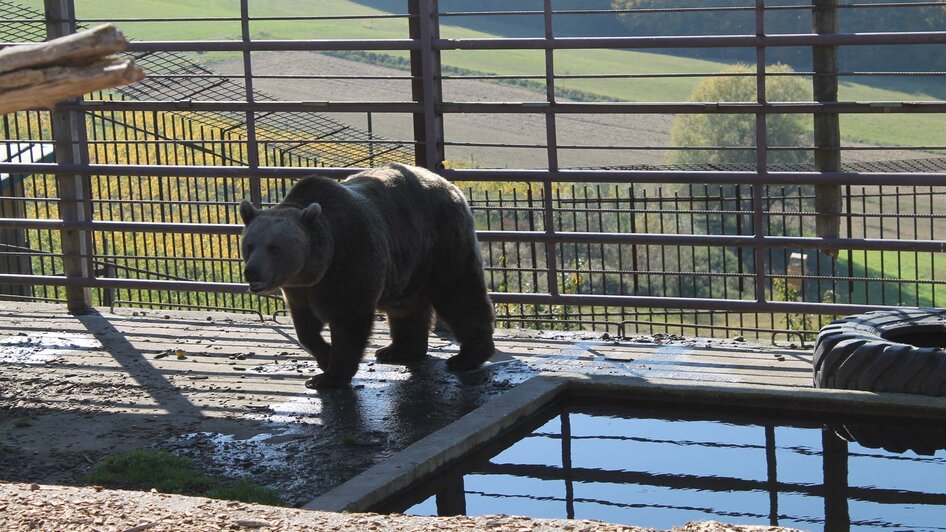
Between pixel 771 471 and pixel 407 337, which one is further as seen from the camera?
pixel 407 337

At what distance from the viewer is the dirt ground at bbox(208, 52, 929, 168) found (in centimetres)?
4925

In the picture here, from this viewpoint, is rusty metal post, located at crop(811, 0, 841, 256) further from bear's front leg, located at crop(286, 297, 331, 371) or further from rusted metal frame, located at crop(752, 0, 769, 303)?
bear's front leg, located at crop(286, 297, 331, 371)

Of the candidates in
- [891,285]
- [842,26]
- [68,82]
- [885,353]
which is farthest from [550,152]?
[842,26]

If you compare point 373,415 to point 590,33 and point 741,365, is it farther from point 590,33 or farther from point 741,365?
point 590,33

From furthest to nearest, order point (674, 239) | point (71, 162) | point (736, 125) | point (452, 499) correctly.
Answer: point (736, 125) → point (71, 162) → point (674, 239) → point (452, 499)

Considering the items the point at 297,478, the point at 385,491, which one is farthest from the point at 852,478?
the point at 297,478

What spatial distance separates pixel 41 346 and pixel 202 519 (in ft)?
15.8

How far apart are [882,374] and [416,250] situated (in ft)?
9.15

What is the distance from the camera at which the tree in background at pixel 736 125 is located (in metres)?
46.6

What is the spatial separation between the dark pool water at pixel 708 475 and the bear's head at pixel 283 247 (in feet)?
5.30

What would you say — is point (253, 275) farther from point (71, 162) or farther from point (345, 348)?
point (71, 162)

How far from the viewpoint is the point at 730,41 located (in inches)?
302

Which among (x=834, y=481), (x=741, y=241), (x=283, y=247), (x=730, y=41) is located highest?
(x=730, y=41)

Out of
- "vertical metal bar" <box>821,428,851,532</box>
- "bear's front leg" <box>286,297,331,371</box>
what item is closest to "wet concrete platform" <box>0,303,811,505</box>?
"bear's front leg" <box>286,297,331,371</box>
